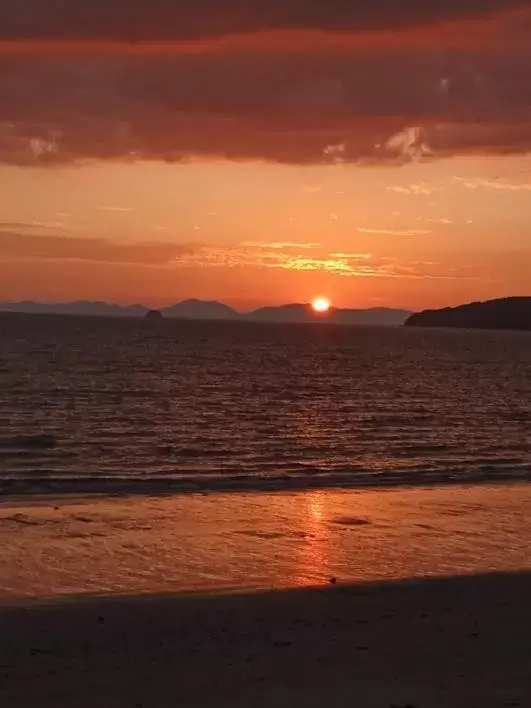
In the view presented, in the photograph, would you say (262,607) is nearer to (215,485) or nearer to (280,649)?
(280,649)

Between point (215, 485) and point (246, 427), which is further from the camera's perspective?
point (246, 427)

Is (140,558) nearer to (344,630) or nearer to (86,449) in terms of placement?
(344,630)

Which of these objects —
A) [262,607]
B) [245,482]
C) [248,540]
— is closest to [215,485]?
[245,482]

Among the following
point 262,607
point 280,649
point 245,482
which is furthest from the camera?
point 245,482

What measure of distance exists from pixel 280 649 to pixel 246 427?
33354 mm

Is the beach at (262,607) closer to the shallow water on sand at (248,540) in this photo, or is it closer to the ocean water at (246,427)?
the shallow water on sand at (248,540)

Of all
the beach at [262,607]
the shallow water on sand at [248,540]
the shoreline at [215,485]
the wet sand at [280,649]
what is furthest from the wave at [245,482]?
the wet sand at [280,649]

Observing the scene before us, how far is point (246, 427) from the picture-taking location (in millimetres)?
45906

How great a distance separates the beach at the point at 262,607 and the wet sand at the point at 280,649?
3 cm

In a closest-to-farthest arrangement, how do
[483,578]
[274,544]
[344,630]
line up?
[344,630] → [483,578] → [274,544]

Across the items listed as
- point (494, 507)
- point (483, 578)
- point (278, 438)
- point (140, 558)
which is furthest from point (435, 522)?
point (278, 438)

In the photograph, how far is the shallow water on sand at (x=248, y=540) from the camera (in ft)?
53.7

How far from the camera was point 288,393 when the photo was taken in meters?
69.8

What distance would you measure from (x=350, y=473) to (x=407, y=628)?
17.9m
